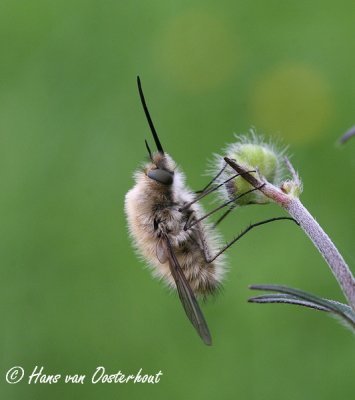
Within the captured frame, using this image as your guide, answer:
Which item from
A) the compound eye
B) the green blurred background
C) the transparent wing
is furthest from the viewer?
the green blurred background

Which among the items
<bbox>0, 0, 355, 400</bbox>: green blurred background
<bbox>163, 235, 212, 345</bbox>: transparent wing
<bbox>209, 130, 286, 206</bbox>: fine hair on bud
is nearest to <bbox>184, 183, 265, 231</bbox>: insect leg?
<bbox>209, 130, 286, 206</bbox>: fine hair on bud

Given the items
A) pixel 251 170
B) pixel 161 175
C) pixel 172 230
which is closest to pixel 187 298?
pixel 172 230

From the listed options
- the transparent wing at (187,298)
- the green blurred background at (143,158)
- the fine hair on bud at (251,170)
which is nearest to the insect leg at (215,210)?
the fine hair on bud at (251,170)

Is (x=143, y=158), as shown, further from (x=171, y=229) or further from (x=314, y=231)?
(x=314, y=231)

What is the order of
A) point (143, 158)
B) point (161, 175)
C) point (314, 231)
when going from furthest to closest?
1. point (143, 158)
2. point (161, 175)
3. point (314, 231)

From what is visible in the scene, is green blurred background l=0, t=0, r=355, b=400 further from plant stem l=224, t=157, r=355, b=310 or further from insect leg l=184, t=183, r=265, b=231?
plant stem l=224, t=157, r=355, b=310

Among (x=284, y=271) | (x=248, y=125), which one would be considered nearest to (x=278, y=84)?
(x=248, y=125)

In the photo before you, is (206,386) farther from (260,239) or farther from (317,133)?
(317,133)

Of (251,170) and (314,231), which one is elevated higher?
(251,170)
